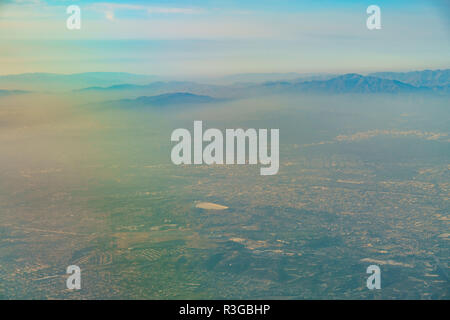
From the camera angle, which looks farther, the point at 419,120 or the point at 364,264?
the point at 419,120

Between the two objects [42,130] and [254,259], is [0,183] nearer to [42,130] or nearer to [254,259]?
[254,259]

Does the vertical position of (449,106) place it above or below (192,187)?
above

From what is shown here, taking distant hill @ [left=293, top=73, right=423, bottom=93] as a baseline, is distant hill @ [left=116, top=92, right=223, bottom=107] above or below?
below

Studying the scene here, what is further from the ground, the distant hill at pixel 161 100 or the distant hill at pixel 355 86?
the distant hill at pixel 355 86

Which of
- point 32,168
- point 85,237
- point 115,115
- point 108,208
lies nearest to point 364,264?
point 85,237

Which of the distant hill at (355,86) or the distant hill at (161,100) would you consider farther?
the distant hill at (355,86)

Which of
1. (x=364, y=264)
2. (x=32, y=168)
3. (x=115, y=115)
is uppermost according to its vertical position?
(x=115, y=115)

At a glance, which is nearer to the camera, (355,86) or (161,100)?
(161,100)

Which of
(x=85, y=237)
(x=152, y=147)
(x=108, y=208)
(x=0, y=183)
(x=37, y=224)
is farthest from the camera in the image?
(x=152, y=147)

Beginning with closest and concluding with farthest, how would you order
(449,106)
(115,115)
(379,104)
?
(115,115) < (449,106) < (379,104)

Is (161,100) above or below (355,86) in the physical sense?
below

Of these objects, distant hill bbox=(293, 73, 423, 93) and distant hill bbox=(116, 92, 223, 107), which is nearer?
distant hill bbox=(116, 92, 223, 107)
